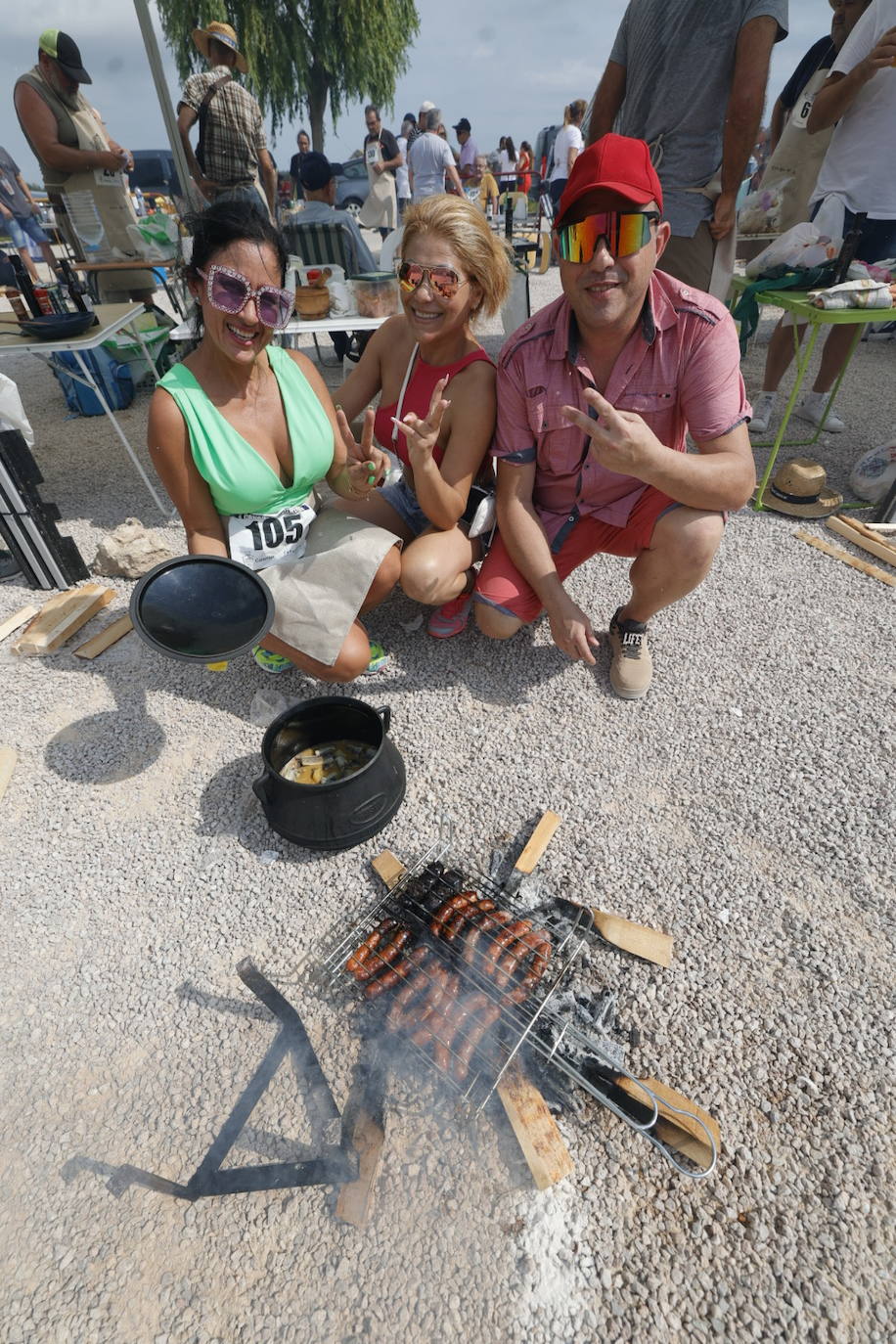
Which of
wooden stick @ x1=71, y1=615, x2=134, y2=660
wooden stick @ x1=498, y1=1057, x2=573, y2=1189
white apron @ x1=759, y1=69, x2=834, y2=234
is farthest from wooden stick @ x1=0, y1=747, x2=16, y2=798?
white apron @ x1=759, y1=69, x2=834, y2=234

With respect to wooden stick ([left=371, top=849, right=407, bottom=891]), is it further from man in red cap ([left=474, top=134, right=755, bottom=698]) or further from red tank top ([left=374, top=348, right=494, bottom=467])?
red tank top ([left=374, top=348, right=494, bottom=467])

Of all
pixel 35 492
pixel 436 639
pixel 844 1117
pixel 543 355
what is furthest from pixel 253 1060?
pixel 35 492

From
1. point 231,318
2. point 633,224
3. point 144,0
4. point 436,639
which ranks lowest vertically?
point 436,639

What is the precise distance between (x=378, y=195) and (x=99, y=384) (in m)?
7.61

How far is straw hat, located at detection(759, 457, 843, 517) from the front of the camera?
156 inches

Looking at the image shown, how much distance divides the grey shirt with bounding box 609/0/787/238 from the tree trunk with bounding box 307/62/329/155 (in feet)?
63.4

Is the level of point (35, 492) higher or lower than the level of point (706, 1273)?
higher

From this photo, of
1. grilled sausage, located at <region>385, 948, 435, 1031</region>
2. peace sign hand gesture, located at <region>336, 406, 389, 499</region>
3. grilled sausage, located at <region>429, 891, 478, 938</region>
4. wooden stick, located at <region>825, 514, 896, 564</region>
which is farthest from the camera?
wooden stick, located at <region>825, 514, 896, 564</region>

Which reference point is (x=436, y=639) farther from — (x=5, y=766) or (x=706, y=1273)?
(x=706, y=1273)

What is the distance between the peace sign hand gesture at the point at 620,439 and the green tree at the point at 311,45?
21.2 meters

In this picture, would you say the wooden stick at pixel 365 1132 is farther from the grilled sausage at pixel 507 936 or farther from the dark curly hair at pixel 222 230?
the dark curly hair at pixel 222 230

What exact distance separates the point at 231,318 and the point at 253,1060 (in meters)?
2.39

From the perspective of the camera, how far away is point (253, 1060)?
1.64 metres

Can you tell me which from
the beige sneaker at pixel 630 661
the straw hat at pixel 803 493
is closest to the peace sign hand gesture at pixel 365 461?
the beige sneaker at pixel 630 661
